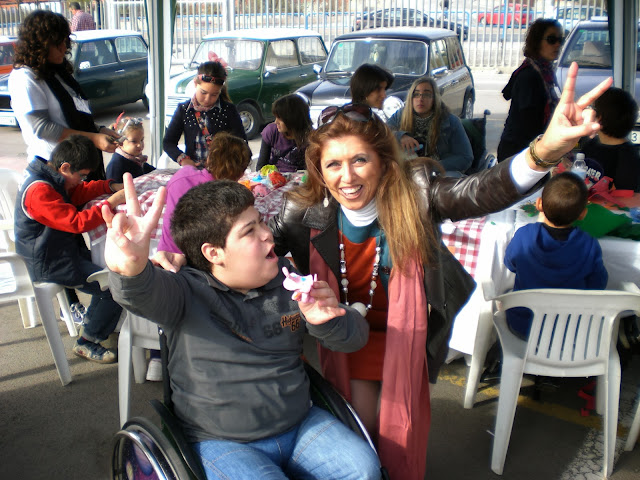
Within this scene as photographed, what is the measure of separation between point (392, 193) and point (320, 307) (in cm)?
53

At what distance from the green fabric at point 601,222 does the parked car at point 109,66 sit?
10103mm

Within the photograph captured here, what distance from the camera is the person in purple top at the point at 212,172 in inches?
119

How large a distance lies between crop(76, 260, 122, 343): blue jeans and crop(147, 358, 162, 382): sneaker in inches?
16.1

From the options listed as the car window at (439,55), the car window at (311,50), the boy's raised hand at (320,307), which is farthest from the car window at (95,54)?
the boy's raised hand at (320,307)

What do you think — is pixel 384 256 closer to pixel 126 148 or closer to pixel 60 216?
pixel 60 216

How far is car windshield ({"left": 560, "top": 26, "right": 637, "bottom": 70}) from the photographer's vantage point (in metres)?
9.47

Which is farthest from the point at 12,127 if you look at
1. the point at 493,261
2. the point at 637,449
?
the point at 637,449

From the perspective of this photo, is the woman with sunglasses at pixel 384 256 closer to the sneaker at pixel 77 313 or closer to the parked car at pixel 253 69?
the sneaker at pixel 77 313

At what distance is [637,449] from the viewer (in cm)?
301

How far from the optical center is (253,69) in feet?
34.3

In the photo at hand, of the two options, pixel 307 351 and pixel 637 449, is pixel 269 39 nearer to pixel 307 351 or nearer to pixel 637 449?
pixel 307 351

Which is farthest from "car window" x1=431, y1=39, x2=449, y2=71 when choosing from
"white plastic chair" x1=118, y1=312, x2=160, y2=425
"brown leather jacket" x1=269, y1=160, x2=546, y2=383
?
"brown leather jacket" x1=269, y1=160, x2=546, y2=383

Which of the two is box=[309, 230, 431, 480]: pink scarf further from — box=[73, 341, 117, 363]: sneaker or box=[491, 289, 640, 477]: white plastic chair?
box=[73, 341, 117, 363]: sneaker

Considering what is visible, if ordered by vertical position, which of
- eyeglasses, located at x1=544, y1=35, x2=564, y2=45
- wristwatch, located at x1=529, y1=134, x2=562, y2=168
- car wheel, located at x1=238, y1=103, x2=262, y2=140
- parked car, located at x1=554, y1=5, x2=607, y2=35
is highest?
parked car, located at x1=554, y1=5, x2=607, y2=35
